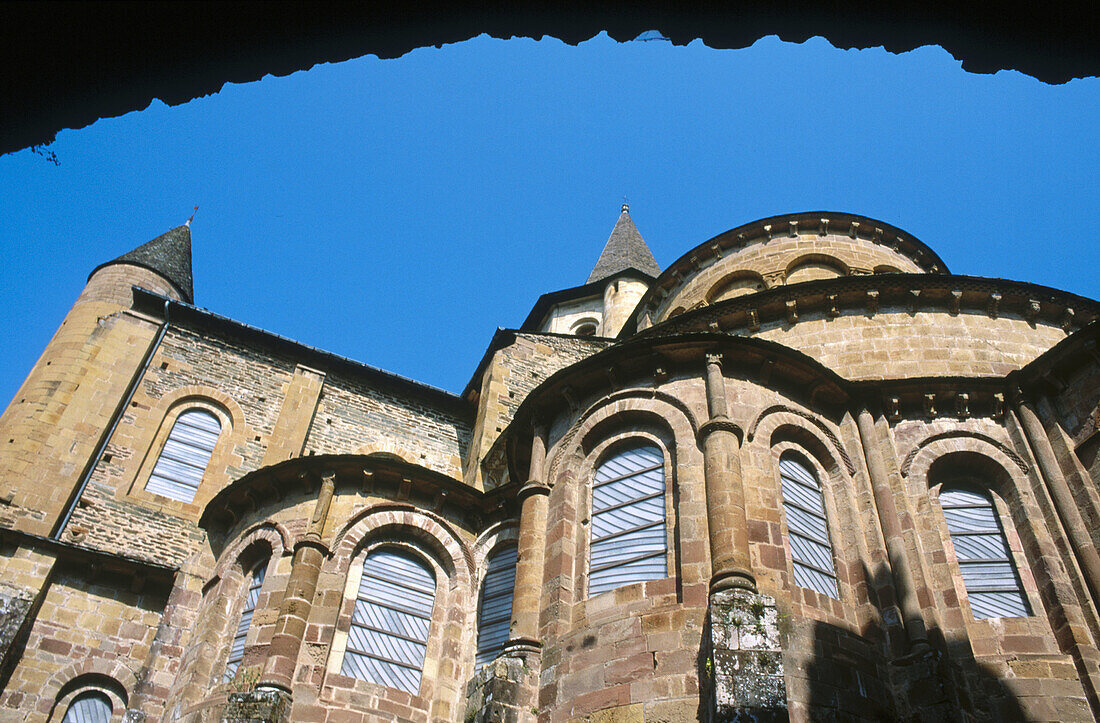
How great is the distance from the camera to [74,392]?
15.9m

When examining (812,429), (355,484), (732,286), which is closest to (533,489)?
(355,484)

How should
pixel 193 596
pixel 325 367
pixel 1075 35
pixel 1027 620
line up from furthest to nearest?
pixel 325 367, pixel 193 596, pixel 1027 620, pixel 1075 35

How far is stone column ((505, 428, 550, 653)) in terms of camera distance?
901 cm

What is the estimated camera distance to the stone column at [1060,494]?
885 centimetres

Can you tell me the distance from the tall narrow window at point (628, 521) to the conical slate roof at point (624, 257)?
20080mm

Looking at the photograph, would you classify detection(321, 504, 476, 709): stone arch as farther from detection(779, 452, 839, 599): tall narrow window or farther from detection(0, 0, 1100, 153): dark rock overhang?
detection(0, 0, 1100, 153): dark rock overhang

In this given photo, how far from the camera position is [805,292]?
1277 centimetres

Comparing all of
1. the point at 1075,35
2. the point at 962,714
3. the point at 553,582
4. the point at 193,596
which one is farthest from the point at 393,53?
the point at 193,596

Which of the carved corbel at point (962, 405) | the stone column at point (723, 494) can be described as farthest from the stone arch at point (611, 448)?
the carved corbel at point (962, 405)

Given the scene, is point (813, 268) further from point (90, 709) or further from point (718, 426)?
point (90, 709)

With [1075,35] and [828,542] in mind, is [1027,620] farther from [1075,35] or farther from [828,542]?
[1075,35]

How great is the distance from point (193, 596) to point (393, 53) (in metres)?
12.5

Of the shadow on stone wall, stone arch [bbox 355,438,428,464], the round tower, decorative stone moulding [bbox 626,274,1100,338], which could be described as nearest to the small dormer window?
stone arch [bbox 355,438,428,464]

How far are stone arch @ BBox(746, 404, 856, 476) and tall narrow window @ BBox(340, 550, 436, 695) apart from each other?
587 centimetres
